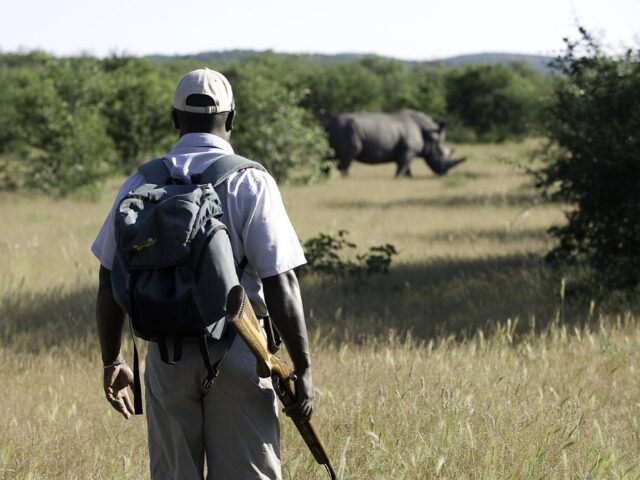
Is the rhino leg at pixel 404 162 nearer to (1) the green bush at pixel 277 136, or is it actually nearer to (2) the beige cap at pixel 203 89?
(1) the green bush at pixel 277 136

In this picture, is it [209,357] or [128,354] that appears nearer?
[209,357]

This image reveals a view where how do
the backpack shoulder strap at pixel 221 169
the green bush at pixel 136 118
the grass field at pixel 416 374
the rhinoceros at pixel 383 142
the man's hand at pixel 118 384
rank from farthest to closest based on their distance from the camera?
the rhinoceros at pixel 383 142 < the green bush at pixel 136 118 < the grass field at pixel 416 374 < the man's hand at pixel 118 384 < the backpack shoulder strap at pixel 221 169

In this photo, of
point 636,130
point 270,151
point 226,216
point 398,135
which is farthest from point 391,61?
point 226,216

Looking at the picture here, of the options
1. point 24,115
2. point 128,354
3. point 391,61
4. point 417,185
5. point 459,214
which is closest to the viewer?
point 128,354

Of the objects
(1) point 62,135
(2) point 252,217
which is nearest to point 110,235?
(2) point 252,217

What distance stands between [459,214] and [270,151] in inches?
305

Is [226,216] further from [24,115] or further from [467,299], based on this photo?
[24,115]

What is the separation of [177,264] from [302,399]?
2.12 feet

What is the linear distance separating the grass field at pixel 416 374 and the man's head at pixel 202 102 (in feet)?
4.66

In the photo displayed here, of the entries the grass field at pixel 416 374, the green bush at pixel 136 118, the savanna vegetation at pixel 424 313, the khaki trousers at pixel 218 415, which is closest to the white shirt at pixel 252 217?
the khaki trousers at pixel 218 415

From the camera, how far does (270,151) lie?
976 inches

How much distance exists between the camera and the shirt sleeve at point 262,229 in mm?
3266

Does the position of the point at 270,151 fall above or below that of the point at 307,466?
below

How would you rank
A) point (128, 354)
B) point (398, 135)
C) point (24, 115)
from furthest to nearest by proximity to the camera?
1. point (398, 135)
2. point (24, 115)
3. point (128, 354)
